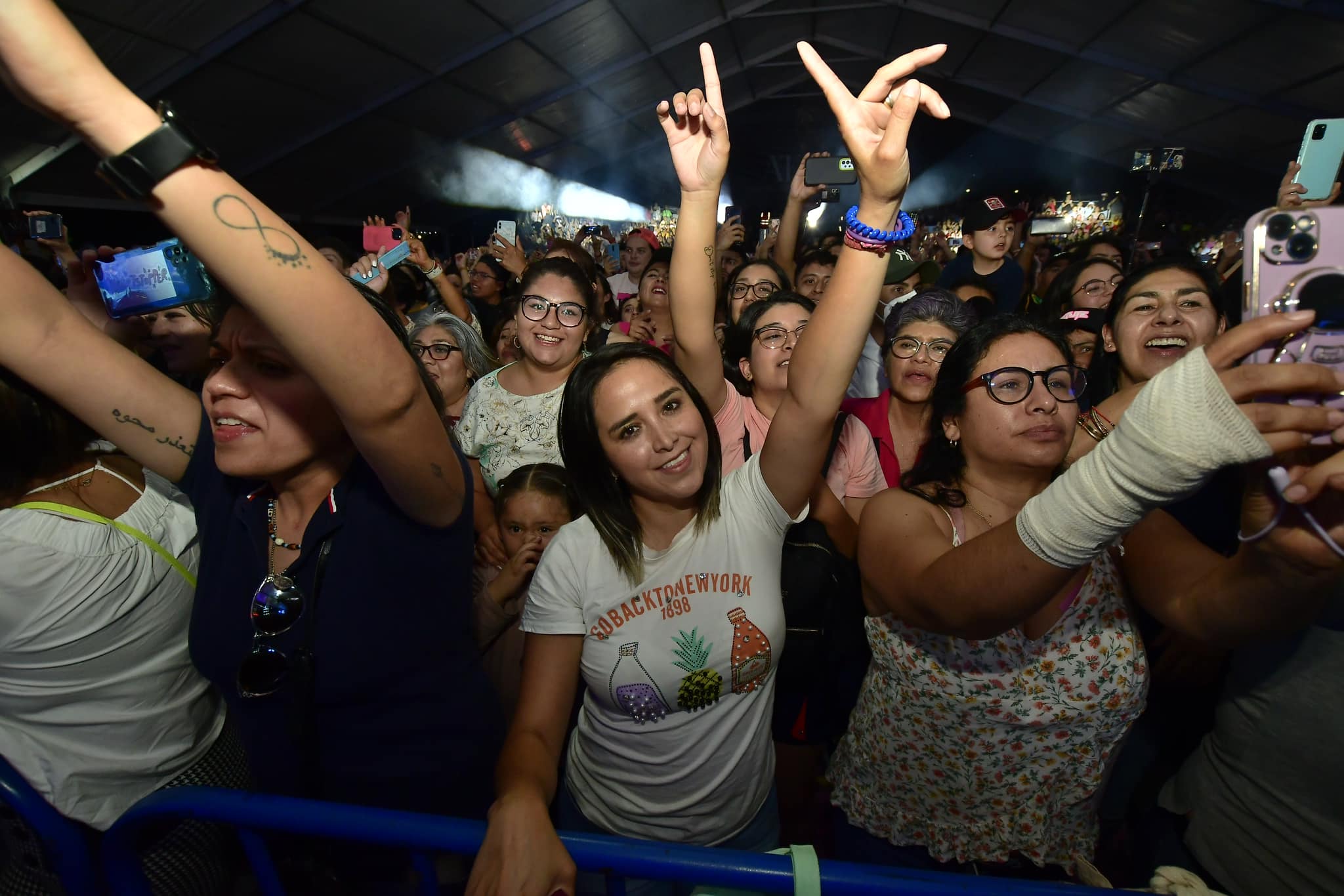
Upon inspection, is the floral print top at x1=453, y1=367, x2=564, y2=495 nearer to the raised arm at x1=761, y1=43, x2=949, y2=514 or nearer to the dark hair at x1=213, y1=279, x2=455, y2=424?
the dark hair at x1=213, y1=279, x2=455, y2=424

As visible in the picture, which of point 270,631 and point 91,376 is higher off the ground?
point 91,376

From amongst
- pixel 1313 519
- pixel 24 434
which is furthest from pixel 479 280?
pixel 1313 519

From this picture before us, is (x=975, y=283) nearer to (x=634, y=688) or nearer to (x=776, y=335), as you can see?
(x=776, y=335)

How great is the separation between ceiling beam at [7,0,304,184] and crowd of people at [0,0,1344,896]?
382 inches

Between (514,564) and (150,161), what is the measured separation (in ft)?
5.63

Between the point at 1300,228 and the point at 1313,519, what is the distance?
1.48 ft

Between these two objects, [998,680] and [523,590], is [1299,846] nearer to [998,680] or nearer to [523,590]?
[998,680]

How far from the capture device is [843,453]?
2.47 m

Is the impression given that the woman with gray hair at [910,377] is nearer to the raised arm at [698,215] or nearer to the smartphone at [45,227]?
the raised arm at [698,215]

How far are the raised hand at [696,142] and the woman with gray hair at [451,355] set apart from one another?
6.20ft

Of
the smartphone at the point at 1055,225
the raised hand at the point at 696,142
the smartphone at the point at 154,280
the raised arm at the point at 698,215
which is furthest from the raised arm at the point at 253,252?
the smartphone at the point at 1055,225

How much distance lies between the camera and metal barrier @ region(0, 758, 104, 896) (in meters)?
1.35

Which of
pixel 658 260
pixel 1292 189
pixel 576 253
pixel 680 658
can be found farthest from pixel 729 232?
pixel 680 658

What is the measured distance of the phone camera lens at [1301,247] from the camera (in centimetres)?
90
